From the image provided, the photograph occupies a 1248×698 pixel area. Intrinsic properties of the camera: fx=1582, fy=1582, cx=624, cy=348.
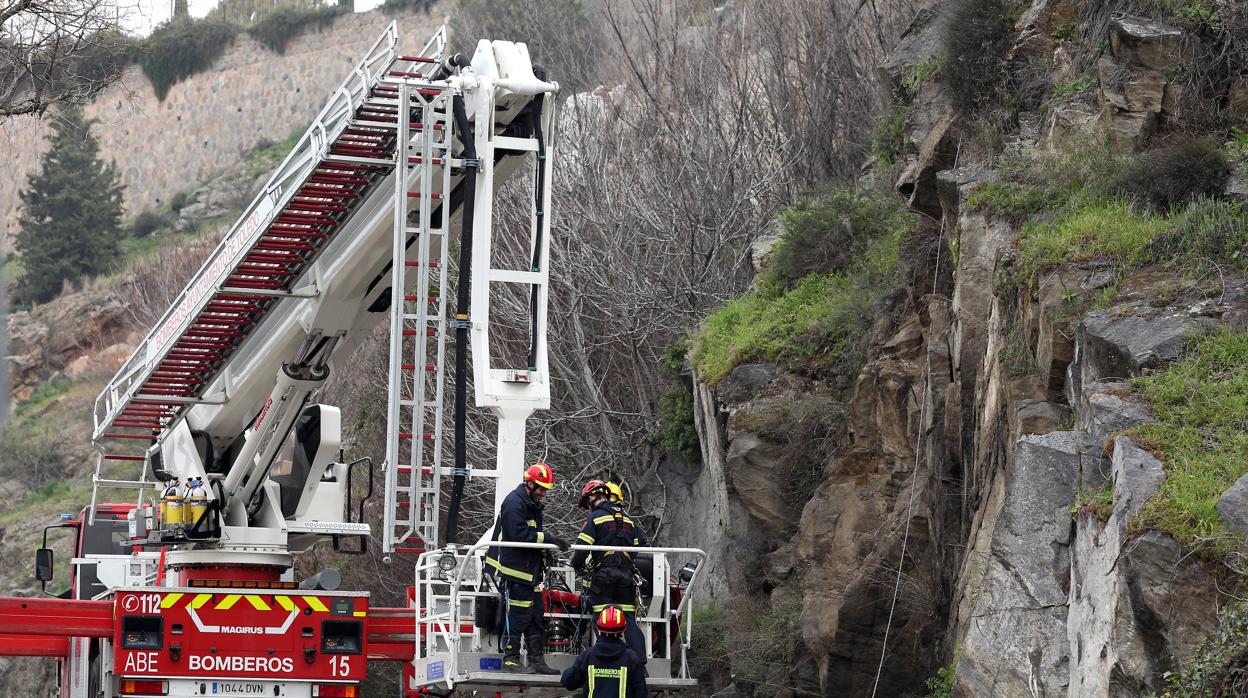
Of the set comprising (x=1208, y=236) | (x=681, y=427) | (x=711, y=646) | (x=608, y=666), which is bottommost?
(x=711, y=646)

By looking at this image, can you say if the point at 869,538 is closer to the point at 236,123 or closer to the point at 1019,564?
the point at 1019,564

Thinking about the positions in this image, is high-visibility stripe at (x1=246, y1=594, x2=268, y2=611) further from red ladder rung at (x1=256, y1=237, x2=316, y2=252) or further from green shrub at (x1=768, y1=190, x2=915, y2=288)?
green shrub at (x1=768, y1=190, x2=915, y2=288)

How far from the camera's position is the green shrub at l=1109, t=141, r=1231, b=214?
12.3 m

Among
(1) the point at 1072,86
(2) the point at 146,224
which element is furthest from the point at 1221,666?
(2) the point at 146,224

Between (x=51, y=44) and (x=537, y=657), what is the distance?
21.5 feet

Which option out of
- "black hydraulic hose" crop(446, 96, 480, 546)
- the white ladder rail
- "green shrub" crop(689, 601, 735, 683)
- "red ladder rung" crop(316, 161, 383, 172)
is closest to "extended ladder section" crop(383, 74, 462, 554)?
the white ladder rail

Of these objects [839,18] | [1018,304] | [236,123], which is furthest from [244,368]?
[236,123]

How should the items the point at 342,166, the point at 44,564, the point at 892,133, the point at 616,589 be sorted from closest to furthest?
1. the point at 616,589
2. the point at 342,166
3. the point at 44,564
4. the point at 892,133

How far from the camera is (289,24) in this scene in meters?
64.2

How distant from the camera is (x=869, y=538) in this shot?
1462 centimetres

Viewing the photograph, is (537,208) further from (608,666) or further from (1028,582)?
(1028,582)

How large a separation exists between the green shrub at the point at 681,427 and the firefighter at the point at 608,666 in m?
8.60

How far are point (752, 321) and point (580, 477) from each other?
17.2 feet

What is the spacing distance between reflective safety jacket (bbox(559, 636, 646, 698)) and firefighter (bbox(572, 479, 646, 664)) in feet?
1.26
